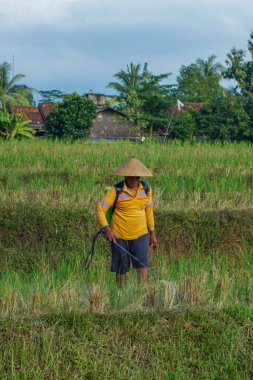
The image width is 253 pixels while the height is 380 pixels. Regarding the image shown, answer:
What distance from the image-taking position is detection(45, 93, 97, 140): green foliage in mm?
27531

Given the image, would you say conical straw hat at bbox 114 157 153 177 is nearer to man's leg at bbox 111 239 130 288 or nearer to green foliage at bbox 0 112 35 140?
man's leg at bbox 111 239 130 288

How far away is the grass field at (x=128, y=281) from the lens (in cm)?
407

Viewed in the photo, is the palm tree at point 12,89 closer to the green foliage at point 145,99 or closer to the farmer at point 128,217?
the green foliage at point 145,99

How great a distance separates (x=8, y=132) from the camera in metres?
23.0

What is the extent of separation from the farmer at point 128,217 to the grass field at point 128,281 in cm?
16

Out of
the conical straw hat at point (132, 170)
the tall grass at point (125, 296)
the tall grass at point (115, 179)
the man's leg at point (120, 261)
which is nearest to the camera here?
the tall grass at point (125, 296)

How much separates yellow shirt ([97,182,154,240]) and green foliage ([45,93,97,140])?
21.6 metres

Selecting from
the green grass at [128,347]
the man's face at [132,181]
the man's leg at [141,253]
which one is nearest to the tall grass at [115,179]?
the man's leg at [141,253]

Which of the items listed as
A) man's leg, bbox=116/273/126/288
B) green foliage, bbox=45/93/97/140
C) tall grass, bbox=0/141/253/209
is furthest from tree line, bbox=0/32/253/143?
man's leg, bbox=116/273/126/288

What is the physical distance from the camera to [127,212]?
5.68 metres

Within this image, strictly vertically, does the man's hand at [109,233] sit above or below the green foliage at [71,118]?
below

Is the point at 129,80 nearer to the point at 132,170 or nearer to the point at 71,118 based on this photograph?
the point at 71,118

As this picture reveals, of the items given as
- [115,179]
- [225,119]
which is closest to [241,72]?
[225,119]

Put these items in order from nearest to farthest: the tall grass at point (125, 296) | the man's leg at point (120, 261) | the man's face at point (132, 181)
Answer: the tall grass at point (125, 296)
the man's face at point (132, 181)
the man's leg at point (120, 261)
